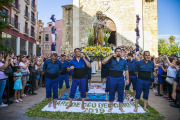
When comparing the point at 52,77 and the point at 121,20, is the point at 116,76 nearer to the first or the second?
the point at 52,77

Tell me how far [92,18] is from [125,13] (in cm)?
392

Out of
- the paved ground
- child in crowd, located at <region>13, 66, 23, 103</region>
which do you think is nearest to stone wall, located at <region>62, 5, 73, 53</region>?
child in crowd, located at <region>13, 66, 23, 103</region>

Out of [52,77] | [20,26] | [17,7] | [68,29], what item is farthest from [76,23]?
[52,77]

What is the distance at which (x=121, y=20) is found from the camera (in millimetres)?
15297

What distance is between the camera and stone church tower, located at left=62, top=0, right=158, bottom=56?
14836 millimetres

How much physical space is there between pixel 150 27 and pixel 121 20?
3.36m

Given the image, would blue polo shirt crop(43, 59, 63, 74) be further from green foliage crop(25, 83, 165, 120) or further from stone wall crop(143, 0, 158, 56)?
stone wall crop(143, 0, 158, 56)

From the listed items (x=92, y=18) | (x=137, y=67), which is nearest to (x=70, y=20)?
(x=92, y=18)

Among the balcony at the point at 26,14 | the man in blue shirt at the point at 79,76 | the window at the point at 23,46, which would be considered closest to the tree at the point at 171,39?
the balcony at the point at 26,14

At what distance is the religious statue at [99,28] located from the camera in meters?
8.01

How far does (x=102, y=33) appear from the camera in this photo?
8180 mm

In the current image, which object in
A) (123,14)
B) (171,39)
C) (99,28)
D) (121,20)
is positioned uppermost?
(171,39)

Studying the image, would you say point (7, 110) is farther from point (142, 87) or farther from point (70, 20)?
point (70, 20)

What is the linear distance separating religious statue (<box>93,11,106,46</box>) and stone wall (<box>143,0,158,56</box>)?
8.75 m
